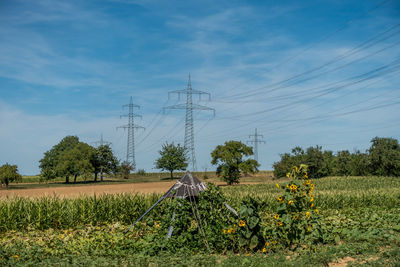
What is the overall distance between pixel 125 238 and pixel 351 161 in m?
55.3

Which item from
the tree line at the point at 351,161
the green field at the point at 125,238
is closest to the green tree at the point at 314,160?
the tree line at the point at 351,161

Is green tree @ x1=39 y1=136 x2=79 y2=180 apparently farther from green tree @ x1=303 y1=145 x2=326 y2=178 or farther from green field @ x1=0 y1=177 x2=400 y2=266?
green field @ x1=0 y1=177 x2=400 y2=266

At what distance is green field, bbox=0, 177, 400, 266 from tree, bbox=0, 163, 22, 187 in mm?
37573

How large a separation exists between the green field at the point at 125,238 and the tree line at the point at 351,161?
3564 cm

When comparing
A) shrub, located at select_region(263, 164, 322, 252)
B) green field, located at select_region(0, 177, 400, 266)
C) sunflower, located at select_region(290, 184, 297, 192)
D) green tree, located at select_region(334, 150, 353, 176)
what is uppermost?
green tree, located at select_region(334, 150, 353, 176)

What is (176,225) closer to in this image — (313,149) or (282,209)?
(282,209)

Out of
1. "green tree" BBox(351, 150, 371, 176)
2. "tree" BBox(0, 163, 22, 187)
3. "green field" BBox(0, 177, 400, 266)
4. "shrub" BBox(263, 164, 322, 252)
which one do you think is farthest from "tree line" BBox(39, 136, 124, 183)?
"shrub" BBox(263, 164, 322, 252)

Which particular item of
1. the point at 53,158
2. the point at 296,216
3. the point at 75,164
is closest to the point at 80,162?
the point at 75,164

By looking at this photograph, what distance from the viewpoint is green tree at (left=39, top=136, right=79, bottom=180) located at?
64.6m

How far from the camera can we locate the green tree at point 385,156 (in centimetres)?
5053

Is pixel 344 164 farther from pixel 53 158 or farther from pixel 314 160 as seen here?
pixel 53 158

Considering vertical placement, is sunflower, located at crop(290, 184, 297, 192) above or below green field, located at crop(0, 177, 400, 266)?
above

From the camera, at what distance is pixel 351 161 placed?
5941cm

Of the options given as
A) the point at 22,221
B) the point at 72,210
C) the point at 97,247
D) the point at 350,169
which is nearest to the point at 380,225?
the point at 97,247
